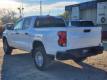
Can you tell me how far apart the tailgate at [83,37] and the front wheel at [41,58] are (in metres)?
1.25

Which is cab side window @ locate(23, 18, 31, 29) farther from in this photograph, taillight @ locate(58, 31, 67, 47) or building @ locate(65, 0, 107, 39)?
building @ locate(65, 0, 107, 39)

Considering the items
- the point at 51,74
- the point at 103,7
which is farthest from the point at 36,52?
the point at 103,7

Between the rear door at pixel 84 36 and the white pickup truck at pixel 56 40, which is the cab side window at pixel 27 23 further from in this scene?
the rear door at pixel 84 36

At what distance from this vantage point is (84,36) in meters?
9.27

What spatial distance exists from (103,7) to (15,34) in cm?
2261

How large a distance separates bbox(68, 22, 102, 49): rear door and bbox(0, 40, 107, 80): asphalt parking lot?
0.98 m

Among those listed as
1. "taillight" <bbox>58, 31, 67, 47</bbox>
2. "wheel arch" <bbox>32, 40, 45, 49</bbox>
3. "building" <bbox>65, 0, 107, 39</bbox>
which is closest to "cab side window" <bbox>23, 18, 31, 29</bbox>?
"wheel arch" <bbox>32, 40, 45, 49</bbox>

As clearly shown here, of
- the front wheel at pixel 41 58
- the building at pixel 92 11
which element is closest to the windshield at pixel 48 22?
the front wheel at pixel 41 58

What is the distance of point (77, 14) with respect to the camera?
135 feet

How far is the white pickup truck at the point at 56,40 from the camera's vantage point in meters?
8.95

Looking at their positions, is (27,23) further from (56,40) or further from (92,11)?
(92,11)

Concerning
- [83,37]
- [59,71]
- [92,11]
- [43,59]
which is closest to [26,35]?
[43,59]

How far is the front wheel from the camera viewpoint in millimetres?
9828

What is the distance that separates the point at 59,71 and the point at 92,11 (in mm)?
30511
